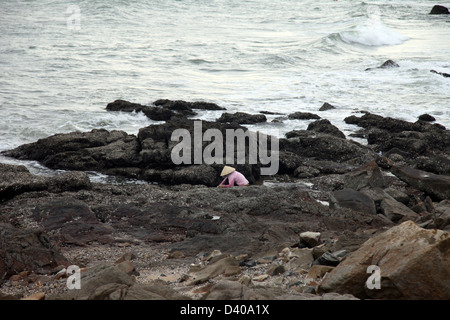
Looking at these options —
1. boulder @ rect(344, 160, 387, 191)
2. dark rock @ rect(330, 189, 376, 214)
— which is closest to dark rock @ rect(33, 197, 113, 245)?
dark rock @ rect(330, 189, 376, 214)

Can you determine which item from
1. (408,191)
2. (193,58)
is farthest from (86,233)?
(193,58)

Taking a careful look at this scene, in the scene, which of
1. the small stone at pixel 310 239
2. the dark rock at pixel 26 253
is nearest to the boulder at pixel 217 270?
the small stone at pixel 310 239

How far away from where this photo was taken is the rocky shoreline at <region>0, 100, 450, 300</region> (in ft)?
13.6

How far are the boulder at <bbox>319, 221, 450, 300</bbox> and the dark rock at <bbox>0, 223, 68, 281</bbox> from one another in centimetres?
338

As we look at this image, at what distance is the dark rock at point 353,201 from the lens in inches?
339

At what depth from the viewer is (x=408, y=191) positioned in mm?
10492

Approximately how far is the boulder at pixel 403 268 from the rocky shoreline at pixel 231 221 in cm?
1

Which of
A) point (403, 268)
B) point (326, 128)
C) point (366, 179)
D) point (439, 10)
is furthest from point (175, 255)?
point (439, 10)

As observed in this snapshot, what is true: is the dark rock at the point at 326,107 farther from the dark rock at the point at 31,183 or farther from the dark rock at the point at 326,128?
the dark rock at the point at 31,183

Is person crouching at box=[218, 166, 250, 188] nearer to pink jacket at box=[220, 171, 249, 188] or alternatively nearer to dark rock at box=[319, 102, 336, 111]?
pink jacket at box=[220, 171, 249, 188]

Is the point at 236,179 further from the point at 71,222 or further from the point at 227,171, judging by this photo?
the point at 71,222

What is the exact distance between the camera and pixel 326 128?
14578 millimetres

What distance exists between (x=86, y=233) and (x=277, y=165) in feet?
18.2
